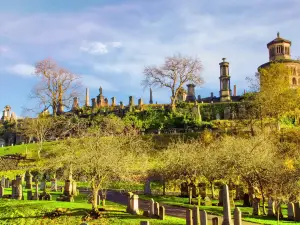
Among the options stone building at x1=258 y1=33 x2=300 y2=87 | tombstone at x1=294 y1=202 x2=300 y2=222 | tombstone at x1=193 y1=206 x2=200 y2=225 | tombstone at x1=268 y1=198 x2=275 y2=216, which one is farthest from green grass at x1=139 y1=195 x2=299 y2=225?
stone building at x1=258 y1=33 x2=300 y2=87

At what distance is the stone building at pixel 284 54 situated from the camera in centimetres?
7688

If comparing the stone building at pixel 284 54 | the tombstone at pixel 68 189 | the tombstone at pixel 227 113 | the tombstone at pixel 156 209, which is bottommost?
the tombstone at pixel 156 209

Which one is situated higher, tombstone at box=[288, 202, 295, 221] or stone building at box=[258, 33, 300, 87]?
stone building at box=[258, 33, 300, 87]

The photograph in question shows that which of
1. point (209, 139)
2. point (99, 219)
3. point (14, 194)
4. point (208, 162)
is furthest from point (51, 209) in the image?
point (209, 139)

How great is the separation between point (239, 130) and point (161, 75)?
19921 mm

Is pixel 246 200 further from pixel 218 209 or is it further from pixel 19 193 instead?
pixel 19 193

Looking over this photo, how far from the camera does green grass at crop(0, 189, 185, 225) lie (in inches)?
809

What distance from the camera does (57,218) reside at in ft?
70.6

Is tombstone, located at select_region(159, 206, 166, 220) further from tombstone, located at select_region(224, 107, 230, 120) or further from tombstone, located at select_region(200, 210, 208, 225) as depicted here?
tombstone, located at select_region(224, 107, 230, 120)

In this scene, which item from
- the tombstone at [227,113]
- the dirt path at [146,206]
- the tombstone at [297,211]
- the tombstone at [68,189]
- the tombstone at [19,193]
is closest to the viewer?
the tombstone at [297,211]

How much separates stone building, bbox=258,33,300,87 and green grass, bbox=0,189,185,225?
60.8 metres

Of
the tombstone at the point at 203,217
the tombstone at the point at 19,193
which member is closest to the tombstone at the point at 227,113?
the tombstone at the point at 19,193

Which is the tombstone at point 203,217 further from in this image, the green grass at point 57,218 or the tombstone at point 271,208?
the tombstone at point 271,208

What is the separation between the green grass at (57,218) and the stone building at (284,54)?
200 feet
